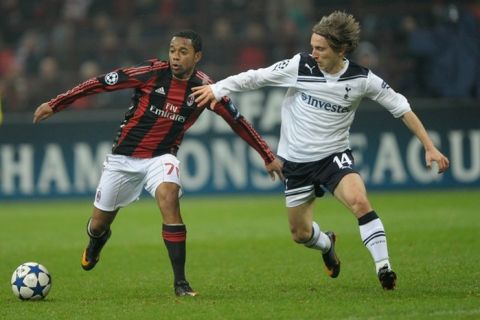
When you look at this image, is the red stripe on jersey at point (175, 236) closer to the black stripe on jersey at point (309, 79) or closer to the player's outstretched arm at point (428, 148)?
the black stripe on jersey at point (309, 79)

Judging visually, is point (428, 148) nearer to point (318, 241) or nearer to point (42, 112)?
point (318, 241)

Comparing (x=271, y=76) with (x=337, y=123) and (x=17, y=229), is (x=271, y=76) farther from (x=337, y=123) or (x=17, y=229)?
(x=17, y=229)

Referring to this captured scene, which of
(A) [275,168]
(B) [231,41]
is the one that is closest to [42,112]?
(A) [275,168]

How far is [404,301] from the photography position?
760 cm

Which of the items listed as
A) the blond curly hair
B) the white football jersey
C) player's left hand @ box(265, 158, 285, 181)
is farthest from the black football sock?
the blond curly hair

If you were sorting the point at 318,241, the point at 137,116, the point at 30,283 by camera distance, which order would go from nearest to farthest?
1. the point at 30,283
2. the point at 137,116
3. the point at 318,241

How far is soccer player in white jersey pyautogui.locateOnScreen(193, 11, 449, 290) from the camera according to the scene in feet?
27.0

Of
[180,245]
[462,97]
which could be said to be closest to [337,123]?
[180,245]

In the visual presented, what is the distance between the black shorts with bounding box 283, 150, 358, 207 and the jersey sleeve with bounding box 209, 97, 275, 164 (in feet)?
0.81

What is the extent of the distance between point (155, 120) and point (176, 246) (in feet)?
4.01

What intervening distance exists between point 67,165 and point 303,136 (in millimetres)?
11292

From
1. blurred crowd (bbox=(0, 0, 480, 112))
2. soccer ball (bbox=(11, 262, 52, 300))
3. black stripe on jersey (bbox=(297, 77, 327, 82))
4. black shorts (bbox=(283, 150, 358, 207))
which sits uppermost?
blurred crowd (bbox=(0, 0, 480, 112))

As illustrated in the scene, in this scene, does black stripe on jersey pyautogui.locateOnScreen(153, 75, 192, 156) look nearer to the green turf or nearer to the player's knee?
the green turf

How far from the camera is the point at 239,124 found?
880cm
